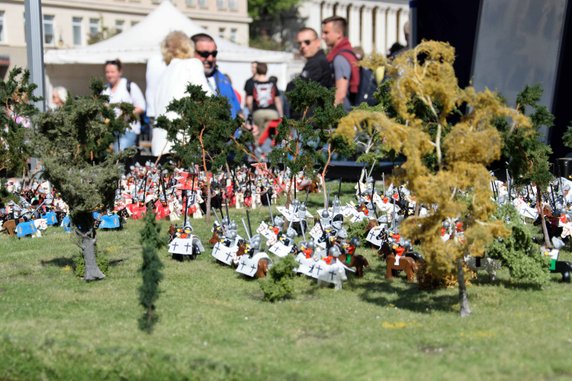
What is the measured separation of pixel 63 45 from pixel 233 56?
1038 inches

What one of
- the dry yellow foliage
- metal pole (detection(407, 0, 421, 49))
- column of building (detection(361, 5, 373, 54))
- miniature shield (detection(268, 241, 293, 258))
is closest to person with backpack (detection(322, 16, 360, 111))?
metal pole (detection(407, 0, 421, 49))

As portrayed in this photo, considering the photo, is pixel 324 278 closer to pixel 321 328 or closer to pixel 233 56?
pixel 321 328

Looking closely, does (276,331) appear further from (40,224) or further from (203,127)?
(40,224)

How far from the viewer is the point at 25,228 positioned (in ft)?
55.6

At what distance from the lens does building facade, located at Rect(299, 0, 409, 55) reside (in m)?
96.2

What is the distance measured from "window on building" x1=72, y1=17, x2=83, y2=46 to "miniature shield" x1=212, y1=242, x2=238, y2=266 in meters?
48.6

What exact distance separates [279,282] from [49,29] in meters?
50.3

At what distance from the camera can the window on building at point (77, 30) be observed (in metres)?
61.2

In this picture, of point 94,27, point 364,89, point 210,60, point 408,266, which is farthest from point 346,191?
point 94,27

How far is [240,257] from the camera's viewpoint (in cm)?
1393

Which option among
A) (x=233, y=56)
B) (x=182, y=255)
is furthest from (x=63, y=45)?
(x=182, y=255)

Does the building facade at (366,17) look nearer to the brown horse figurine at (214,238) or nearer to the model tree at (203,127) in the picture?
the model tree at (203,127)

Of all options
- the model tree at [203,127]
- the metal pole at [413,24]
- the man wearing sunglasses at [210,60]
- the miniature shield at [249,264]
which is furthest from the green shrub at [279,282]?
the metal pole at [413,24]

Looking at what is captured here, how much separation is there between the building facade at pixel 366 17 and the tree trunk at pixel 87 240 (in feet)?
273
